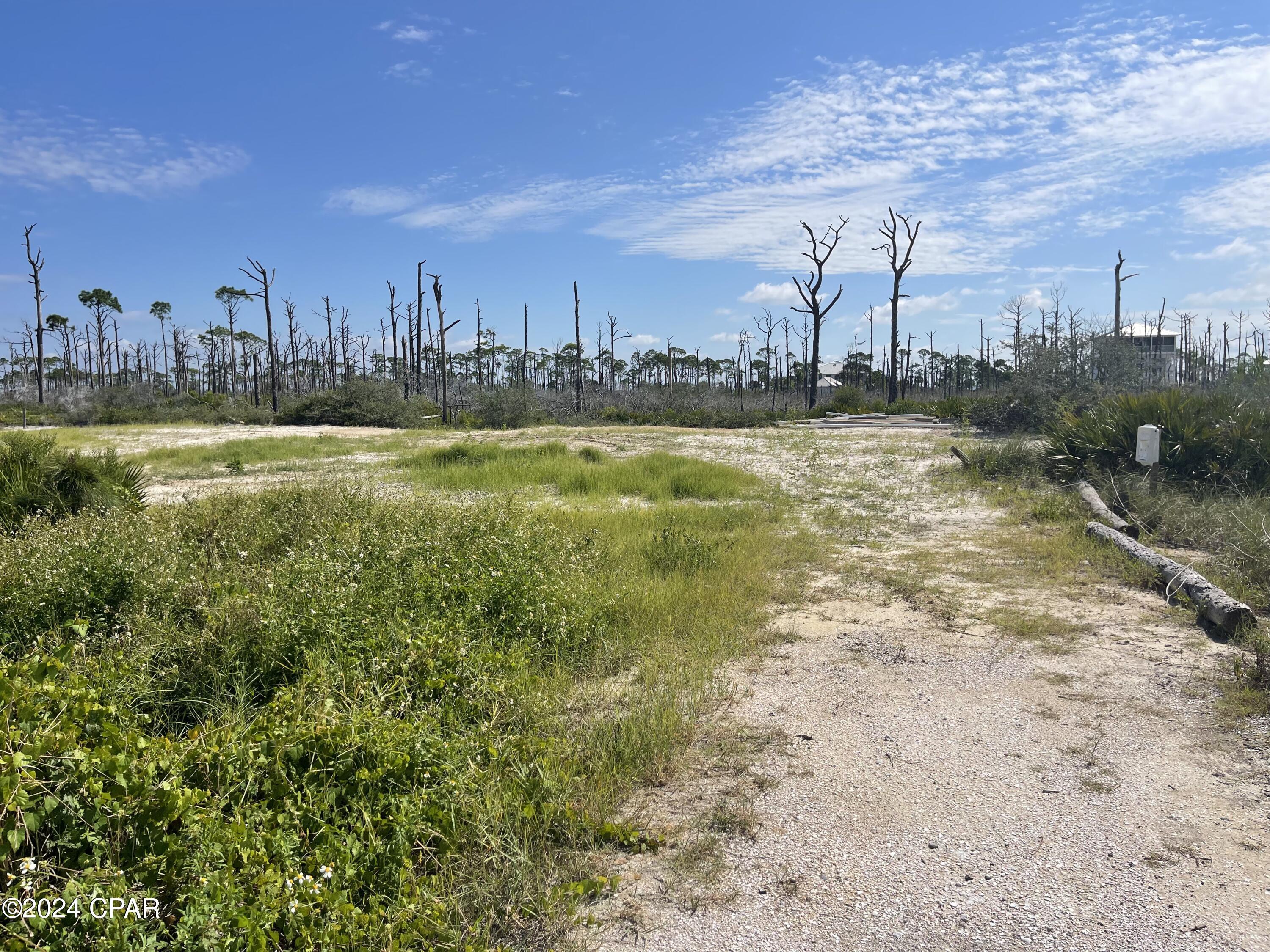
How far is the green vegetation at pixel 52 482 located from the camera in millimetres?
8016

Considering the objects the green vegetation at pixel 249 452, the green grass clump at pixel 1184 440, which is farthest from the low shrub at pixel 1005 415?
the green vegetation at pixel 249 452

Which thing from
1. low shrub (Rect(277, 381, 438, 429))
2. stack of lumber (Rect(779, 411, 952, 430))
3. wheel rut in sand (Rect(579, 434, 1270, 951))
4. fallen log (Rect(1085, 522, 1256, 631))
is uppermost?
low shrub (Rect(277, 381, 438, 429))

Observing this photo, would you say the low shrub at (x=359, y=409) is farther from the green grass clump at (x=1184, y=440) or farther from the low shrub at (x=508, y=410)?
the green grass clump at (x=1184, y=440)

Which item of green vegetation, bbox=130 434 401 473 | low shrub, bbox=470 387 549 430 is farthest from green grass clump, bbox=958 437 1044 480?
low shrub, bbox=470 387 549 430

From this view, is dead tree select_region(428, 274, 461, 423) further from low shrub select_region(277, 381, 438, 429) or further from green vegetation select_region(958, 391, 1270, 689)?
green vegetation select_region(958, 391, 1270, 689)

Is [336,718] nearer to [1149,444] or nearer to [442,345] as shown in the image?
[1149,444]

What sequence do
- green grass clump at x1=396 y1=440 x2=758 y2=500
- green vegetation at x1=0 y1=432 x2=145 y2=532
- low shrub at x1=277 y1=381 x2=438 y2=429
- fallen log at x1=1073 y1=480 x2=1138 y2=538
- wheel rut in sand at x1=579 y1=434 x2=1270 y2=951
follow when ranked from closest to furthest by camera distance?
wheel rut in sand at x1=579 y1=434 x2=1270 y2=951 → green vegetation at x1=0 y1=432 x2=145 y2=532 → fallen log at x1=1073 y1=480 x2=1138 y2=538 → green grass clump at x1=396 y1=440 x2=758 y2=500 → low shrub at x1=277 y1=381 x2=438 y2=429

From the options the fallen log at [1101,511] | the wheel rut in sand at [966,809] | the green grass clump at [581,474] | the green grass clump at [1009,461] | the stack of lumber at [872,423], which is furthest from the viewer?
the stack of lumber at [872,423]

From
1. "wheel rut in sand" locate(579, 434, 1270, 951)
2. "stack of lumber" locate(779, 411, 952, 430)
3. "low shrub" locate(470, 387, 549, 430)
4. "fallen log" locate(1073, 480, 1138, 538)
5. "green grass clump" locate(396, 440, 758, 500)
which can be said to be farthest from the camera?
"low shrub" locate(470, 387, 549, 430)

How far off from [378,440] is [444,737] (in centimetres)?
2101

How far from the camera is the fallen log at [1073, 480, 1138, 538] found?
29.9ft

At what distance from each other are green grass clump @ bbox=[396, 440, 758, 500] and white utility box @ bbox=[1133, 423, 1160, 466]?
535 cm

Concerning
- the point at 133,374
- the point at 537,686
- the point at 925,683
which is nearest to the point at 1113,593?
the point at 925,683

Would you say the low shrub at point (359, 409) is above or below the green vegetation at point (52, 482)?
above
